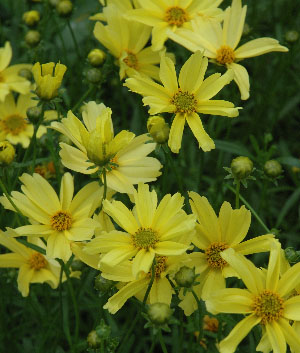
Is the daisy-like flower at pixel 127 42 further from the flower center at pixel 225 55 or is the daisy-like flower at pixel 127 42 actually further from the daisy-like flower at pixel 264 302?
the daisy-like flower at pixel 264 302

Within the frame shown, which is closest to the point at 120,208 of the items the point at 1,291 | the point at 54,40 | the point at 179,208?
the point at 179,208

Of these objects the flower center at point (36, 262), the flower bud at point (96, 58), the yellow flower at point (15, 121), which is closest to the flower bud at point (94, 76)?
the flower bud at point (96, 58)

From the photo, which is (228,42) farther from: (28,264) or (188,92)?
(28,264)

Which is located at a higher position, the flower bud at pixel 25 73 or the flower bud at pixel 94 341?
the flower bud at pixel 25 73

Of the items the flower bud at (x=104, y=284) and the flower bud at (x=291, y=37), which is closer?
the flower bud at (x=104, y=284)

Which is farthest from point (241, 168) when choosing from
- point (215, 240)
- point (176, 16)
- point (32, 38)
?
point (32, 38)

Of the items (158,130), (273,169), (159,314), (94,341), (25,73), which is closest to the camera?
(159,314)
